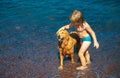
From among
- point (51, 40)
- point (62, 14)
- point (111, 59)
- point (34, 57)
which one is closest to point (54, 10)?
point (62, 14)

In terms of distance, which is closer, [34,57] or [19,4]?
[34,57]

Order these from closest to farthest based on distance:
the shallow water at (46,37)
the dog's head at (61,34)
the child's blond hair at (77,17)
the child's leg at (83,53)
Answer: the child's blond hair at (77,17) < the dog's head at (61,34) < the child's leg at (83,53) < the shallow water at (46,37)

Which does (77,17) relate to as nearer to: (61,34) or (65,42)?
(61,34)

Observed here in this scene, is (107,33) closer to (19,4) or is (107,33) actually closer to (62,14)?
(62,14)

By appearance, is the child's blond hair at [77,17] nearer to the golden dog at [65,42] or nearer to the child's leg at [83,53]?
the golden dog at [65,42]

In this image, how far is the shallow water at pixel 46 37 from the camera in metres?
6.69

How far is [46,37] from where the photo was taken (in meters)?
8.41

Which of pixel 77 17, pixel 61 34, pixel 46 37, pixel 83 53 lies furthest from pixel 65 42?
pixel 46 37

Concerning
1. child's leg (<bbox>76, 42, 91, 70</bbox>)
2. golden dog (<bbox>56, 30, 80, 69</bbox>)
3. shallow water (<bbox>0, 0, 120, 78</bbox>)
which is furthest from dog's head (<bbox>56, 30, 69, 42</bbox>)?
shallow water (<bbox>0, 0, 120, 78</bbox>)

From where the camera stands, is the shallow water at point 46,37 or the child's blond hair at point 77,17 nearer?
the child's blond hair at point 77,17

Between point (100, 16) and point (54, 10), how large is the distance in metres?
1.91

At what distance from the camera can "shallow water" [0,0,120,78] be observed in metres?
6.69

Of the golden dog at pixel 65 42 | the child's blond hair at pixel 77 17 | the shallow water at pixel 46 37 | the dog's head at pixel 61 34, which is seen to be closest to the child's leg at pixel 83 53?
the shallow water at pixel 46 37

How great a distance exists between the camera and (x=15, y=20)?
992cm
